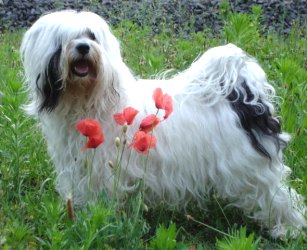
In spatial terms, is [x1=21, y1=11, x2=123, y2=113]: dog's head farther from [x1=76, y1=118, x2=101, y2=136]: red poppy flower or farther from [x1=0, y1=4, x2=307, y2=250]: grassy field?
[x1=76, y1=118, x2=101, y2=136]: red poppy flower

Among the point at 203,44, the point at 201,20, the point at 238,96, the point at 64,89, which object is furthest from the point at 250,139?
the point at 201,20

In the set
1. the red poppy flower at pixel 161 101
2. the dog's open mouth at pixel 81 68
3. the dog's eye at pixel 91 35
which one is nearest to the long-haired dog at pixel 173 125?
the dog's eye at pixel 91 35

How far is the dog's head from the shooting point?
3.76m

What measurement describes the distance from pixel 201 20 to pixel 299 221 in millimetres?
6101

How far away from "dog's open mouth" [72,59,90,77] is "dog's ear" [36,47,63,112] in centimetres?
9

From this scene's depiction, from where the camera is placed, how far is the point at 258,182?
4098 mm

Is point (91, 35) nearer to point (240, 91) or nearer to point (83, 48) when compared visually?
point (83, 48)

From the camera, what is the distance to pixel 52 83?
152 inches

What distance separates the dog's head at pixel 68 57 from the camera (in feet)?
12.3

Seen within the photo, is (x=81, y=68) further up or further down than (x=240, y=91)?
further up

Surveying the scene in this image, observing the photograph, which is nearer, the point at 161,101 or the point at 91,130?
the point at 91,130

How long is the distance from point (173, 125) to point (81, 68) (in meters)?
0.63

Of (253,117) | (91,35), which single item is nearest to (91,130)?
(91,35)

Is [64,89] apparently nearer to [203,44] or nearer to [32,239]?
[32,239]
